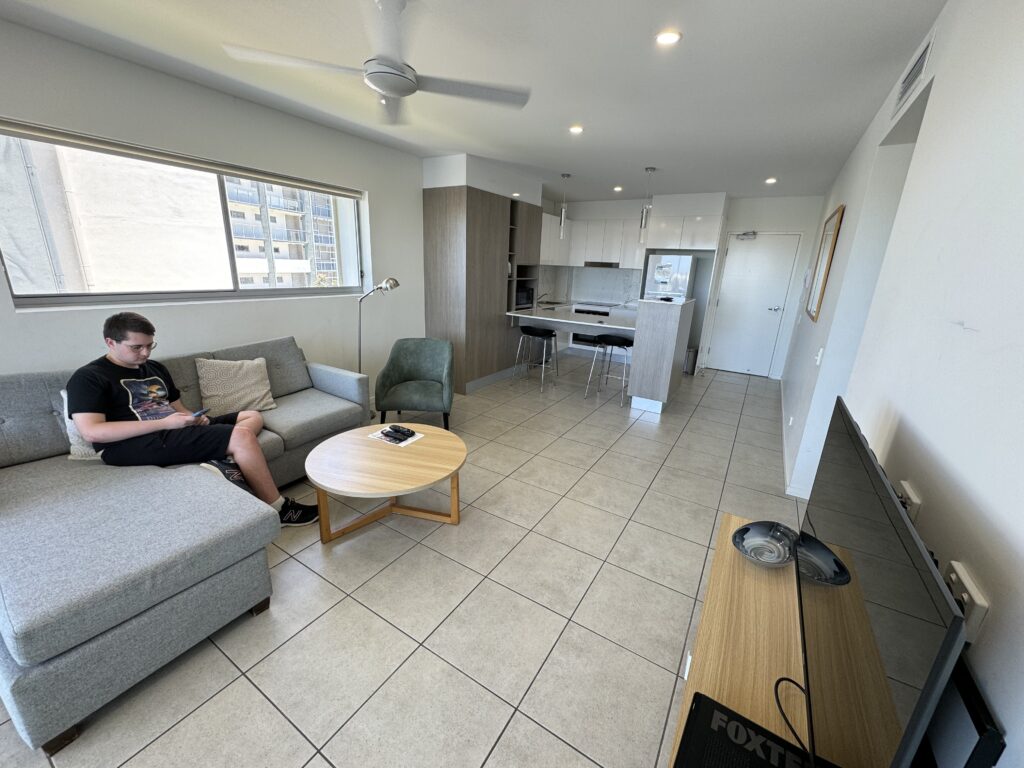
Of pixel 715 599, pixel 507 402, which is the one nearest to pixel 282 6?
pixel 715 599

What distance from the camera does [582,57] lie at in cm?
205

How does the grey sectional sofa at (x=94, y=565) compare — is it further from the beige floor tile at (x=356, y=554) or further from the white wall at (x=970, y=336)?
the white wall at (x=970, y=336)

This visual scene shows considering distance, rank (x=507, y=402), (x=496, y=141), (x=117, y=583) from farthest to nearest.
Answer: (x=507, y=402), (x=496, y=141), (x=117, y=583)

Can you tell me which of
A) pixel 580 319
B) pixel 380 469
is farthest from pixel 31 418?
pixel 580 319

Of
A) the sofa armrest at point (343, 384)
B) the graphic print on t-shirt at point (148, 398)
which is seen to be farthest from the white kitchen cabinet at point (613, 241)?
the graphic print on t-shirt at point (148, 398)

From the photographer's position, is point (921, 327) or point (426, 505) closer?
point (921, 327)

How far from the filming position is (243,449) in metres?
2.19

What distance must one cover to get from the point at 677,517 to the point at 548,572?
1008 mm

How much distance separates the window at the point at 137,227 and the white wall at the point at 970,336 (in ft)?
12.7

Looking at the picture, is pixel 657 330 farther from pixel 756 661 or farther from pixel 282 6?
pixel 282 6

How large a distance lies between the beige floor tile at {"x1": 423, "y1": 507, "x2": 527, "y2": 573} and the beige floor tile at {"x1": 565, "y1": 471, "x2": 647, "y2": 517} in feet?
1.88

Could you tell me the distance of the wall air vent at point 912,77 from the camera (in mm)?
1713

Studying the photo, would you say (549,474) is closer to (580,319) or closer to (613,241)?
(580,319)

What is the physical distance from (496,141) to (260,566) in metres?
3.62
